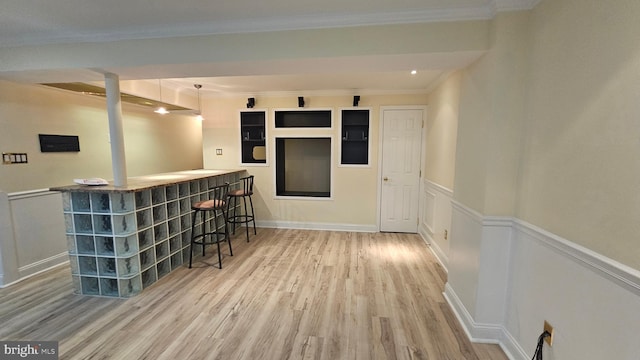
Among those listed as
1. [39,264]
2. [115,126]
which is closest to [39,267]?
[39,264]

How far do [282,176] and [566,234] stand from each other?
4.26 metres

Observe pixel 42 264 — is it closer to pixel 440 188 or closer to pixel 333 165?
pixel 333 165

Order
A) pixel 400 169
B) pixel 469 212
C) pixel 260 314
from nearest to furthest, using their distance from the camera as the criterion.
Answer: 1. pixel 469 212
2. pixel 260 314
3. pixel 400 169

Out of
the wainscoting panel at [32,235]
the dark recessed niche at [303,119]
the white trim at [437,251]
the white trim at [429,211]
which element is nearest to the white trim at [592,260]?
the white trim at [437,251]

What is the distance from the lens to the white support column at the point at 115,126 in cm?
270

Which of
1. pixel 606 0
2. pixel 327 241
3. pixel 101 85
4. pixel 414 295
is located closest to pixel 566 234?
pixel 606 0

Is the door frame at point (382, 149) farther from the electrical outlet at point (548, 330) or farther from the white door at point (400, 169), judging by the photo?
the electrical outlet at point (548, 330)

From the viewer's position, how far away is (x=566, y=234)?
1.47 meters

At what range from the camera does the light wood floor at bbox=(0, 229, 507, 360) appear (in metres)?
1.99

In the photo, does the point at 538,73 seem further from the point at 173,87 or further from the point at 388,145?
the point at 173,87

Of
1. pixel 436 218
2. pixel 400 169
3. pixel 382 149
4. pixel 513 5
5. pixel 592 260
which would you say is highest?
pixel 513 5

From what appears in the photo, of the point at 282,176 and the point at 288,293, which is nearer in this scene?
the point at 288,293

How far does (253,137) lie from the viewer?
5051mm

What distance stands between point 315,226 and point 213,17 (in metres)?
3.61
